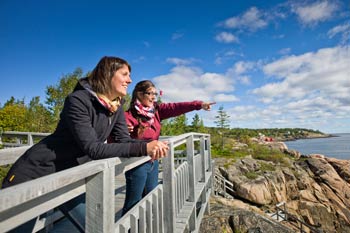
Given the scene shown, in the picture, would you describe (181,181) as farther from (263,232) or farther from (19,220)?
(263,232)

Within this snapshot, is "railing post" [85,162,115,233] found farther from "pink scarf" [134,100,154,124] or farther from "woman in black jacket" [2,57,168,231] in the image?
"pink scarf" [134,100,154,124]

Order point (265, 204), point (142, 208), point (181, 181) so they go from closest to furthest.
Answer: point (142, 208), point (181, 181), point (265, 204)

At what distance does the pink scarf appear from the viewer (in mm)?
2754

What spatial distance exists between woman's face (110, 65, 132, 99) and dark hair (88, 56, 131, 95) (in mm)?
24

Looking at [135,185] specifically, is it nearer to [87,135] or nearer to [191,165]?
[87,135]

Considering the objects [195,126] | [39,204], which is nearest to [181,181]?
[39,204]

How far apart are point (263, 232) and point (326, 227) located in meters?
15.6

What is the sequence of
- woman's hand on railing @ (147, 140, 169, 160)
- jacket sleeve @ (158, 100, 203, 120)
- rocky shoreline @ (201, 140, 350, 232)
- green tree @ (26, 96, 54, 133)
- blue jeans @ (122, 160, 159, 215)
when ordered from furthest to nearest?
green tree @ (26, 96, 54, 133)
rocky shoreline @ (201, 140, 350, 232)
jacket sleeve @ (158, 100, 203, 120)
blue jeans @ (122, 160, 159, 215)
woman's hand on railing @ (147, 140, 169, 160)

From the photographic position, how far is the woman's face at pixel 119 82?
174cm

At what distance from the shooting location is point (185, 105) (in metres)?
3.56

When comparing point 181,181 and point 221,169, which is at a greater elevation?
point 181,181

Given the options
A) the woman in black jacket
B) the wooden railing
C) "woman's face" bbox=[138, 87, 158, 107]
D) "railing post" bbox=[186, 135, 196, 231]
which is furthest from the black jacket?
"railing post" bbox=[186, 135, 196, 231]

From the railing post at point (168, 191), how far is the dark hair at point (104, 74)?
110cm

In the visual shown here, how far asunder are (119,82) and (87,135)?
1.62 feet
